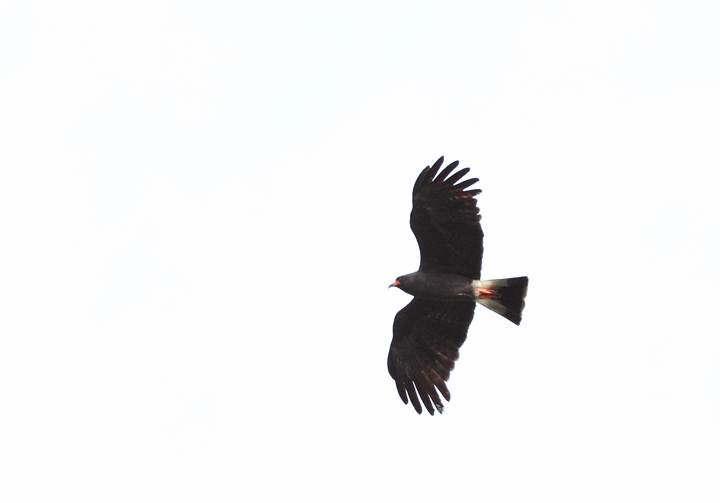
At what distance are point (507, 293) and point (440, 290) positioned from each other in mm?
979

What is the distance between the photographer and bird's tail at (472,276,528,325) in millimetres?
14562

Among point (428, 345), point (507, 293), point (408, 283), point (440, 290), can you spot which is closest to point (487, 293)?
point (507, 293)

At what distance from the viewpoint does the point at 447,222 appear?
14.4 meters

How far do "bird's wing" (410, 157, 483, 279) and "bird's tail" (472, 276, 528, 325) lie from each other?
0.72ft

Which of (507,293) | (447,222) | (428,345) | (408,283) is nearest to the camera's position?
(447,222)

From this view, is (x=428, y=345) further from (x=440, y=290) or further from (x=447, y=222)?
(x=447, y=222)

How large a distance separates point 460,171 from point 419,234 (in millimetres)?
1161

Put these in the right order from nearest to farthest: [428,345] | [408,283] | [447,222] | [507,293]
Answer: [447,222], [507,293], [408,283], [428,345]

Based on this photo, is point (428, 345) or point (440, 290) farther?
point (428, 345)

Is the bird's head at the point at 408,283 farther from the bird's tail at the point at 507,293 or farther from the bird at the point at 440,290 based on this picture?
the bird's tail at the point at 507,293

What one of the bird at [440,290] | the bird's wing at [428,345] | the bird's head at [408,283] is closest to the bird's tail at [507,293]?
the bird at [440,290]

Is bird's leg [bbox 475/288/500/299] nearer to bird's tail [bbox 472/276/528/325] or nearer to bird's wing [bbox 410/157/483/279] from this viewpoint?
bird's tail [bbox 472/276/528/325]

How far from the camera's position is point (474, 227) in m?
14.3

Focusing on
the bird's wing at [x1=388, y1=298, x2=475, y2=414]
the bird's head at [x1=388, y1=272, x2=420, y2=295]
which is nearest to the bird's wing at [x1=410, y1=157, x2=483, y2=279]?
the bird's head at [x1=388, y1=272, x2=420, y2=295]
